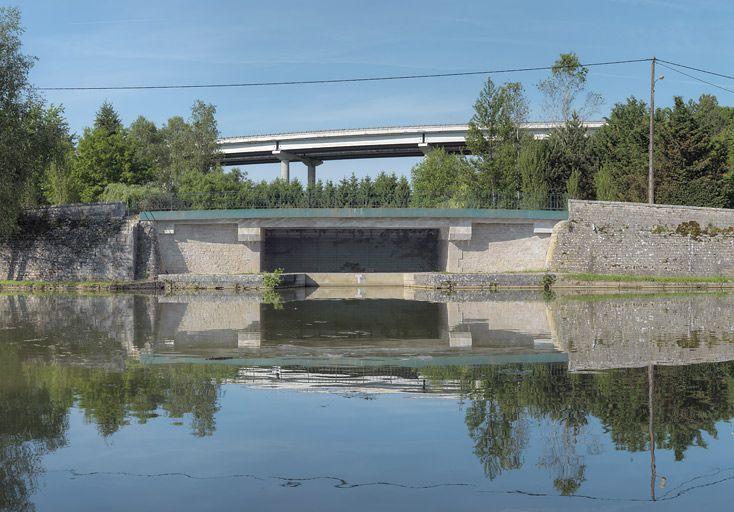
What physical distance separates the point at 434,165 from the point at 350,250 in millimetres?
13970

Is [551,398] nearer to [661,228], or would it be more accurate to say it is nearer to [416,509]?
[416,509]

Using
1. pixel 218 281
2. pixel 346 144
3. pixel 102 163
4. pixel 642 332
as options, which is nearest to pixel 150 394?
pixel 642 332

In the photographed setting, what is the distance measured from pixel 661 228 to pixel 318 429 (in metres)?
39.0

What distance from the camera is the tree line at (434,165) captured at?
4097cm

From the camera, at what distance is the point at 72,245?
43.8m

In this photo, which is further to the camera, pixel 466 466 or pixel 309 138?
pixel 309 138

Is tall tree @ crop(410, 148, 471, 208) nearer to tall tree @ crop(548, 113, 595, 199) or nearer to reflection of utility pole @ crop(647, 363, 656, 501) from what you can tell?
tall tree @ crop(548, 113, 595, 199)

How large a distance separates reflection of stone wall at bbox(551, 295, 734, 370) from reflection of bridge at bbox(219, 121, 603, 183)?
46.2 meters

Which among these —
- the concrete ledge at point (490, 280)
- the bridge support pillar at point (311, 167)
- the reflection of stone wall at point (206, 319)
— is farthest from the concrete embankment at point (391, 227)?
the bridge support pillar at point (311, 167)

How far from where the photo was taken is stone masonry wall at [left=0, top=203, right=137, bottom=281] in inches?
1700

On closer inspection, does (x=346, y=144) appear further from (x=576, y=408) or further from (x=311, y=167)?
(x=576, y=408)

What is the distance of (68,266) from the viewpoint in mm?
43500

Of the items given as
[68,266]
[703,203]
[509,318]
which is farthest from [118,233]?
[703,203]

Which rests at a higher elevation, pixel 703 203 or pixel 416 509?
pixel 703 203
